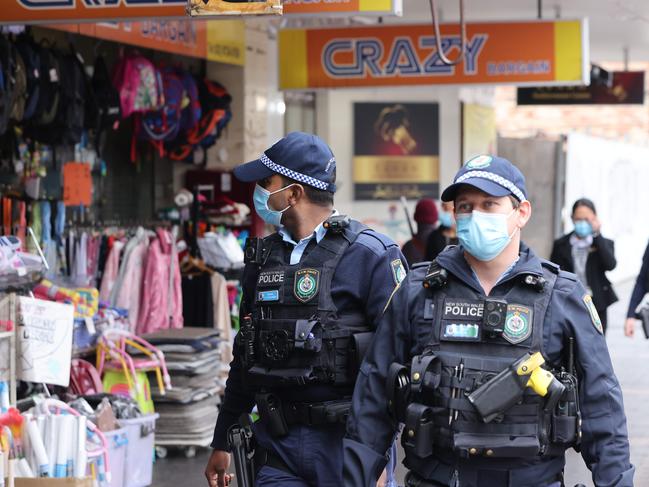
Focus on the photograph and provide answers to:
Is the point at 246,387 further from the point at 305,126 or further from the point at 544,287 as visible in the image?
the point at 305,126

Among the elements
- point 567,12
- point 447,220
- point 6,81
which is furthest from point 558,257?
point 6,81

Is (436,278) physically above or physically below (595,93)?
below

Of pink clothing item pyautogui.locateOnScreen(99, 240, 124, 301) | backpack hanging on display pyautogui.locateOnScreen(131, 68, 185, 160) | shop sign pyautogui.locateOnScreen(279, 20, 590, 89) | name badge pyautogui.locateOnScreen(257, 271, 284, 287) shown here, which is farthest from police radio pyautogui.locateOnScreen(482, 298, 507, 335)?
shop sign pyautogui.locateOnScreen(279, 20, 590, 89)

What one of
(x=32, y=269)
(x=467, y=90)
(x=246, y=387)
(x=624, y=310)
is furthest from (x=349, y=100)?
(x=246, y=387)

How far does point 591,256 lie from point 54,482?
701 cm

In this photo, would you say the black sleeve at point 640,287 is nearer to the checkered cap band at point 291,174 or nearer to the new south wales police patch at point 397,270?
the new south wales police patch at point 397,270

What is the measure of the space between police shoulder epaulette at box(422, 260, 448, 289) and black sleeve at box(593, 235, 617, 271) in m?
8.17

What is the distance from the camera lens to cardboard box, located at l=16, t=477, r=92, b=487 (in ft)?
20.5

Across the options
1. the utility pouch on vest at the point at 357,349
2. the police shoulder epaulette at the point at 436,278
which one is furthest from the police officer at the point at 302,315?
the police shoulder epaulette at the point at 436,278

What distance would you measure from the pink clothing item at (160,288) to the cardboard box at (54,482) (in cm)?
397

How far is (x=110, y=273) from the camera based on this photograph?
10227 millimetres

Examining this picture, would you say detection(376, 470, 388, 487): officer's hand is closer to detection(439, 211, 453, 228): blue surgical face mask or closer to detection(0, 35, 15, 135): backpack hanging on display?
detection(0, 35, 15, 135): backpack hanging on display

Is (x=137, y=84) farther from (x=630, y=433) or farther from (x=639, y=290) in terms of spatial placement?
(x=630, y=433)

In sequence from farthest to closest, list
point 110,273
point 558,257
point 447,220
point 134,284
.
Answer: point 558,257, point 447,220, point 134,284, point 110,273
